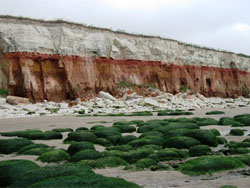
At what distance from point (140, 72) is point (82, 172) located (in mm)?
44698

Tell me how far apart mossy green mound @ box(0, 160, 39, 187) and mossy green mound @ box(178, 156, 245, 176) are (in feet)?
14.0

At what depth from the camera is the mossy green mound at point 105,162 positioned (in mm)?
8594

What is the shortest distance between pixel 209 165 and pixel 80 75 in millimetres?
36636

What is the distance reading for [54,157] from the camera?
9.53 m

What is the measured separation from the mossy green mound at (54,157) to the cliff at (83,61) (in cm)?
2974

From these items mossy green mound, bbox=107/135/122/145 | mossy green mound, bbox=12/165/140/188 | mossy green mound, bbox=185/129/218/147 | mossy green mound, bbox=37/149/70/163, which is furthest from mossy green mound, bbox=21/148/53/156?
mossy green mound, bbox=185/129/218/147

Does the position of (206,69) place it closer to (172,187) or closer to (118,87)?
(118,87)

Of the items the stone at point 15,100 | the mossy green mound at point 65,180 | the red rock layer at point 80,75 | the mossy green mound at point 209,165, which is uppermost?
the red rock layer at point 80,75

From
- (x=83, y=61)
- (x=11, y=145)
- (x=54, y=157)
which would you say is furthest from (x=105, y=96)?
(x=54, y=157)

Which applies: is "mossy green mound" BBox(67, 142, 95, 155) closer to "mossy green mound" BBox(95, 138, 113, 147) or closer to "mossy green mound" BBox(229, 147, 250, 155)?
"mossy green mound" BBox(95, 138, 113, 147)

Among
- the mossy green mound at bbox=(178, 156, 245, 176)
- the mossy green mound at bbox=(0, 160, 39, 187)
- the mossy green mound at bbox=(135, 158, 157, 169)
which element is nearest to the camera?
the mossy green mound at bbox=(0, 160, 39, 187)

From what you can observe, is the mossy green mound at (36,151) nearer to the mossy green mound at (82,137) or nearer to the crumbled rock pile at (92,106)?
the mossy green mound at (82,137)

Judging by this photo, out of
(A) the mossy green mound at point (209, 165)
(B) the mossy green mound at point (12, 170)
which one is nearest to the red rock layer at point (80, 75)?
(B) the mossy green mound at point (12, 170)

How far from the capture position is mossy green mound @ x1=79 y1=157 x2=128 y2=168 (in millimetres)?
8594
